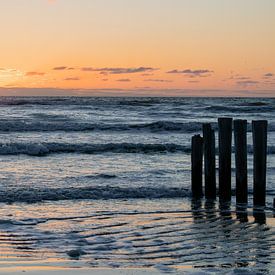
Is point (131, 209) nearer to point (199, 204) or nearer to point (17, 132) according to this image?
point (199, 204)

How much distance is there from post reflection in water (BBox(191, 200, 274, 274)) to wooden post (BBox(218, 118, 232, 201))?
319 mm

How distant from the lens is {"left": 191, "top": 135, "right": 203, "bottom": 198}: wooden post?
41.9 feet

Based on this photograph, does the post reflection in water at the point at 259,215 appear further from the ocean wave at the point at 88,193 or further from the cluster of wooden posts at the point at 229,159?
the ocean wave at the point at 88,193

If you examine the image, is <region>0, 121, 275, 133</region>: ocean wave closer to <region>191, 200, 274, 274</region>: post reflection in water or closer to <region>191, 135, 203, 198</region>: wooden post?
<region>191, 135, 203, 198</region>: wooden post

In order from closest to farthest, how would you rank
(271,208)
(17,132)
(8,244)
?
1. (8,244)
2. (271,208)
3. (17,132)

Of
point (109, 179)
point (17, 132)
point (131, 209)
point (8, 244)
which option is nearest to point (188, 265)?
point (8, 244)

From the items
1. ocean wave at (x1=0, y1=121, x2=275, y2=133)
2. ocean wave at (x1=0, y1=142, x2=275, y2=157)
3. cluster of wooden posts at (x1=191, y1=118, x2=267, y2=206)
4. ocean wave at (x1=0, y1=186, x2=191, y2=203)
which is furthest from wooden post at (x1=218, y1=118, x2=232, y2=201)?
ocean wave at (x1=0, y1=121, x2=275, y2=133)

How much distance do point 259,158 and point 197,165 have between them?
1.71 meters

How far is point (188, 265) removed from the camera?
7.70 meters

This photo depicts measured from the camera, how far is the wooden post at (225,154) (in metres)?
11.9

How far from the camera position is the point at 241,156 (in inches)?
464

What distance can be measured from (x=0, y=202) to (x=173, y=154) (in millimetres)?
11963

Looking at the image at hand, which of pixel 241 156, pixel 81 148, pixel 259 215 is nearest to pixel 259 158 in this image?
pixel 241 156

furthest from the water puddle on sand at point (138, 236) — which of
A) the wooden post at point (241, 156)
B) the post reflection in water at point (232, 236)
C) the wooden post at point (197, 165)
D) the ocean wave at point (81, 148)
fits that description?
the ocean wave at point (81, 148)
